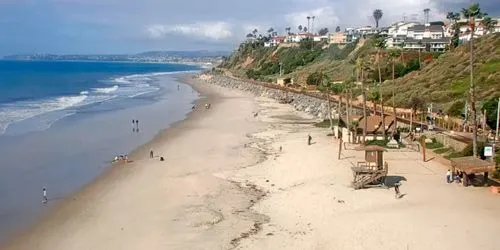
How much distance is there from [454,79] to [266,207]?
39712mm

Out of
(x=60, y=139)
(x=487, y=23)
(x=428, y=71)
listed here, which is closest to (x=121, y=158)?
(x=60, y=139)

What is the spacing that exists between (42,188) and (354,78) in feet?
178

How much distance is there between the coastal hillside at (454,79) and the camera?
46094mm

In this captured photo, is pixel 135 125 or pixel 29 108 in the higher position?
pixel 29 108

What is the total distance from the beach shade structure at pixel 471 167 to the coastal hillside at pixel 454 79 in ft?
57.1

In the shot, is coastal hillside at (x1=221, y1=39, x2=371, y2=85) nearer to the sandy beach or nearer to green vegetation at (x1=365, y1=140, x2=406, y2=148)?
green vegetation at (x1=365, y1=140, x2=406, y2=148)

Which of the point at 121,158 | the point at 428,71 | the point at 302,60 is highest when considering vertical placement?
the point at 302,60

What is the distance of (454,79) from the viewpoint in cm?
5600

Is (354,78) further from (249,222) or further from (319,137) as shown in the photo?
(249,222)

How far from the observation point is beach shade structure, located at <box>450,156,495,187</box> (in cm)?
2328

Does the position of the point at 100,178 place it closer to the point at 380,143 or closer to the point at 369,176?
the point at 369,176

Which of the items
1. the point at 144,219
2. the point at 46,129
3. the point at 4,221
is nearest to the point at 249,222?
the point at 144,219

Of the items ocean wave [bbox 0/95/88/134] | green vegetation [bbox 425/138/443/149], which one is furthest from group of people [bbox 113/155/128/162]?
green vegetation [bbox 425/138/443/149]

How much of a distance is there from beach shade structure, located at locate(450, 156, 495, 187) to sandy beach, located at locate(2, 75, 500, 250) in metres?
0.65
